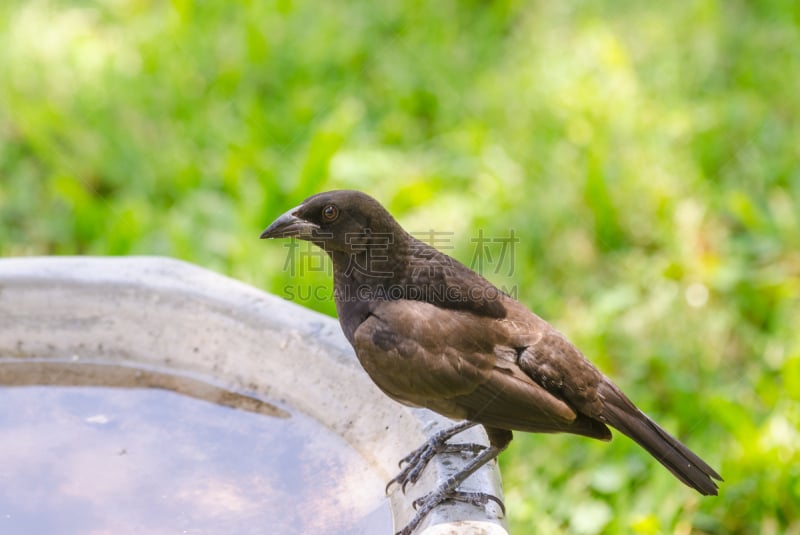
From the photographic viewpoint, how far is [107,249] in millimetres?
5602

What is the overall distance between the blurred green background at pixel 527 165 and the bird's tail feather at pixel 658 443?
895 mm

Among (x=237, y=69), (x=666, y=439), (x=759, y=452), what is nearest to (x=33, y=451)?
(x=666, y=439)

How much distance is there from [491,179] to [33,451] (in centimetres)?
383

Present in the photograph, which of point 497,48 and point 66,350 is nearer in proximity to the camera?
point 66,350

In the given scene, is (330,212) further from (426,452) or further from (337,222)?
(426,452)

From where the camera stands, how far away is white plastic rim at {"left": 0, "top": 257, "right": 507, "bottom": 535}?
10.8 feet

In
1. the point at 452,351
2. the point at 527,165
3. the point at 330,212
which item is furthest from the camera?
the point at 527,165

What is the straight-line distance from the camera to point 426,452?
3.07m

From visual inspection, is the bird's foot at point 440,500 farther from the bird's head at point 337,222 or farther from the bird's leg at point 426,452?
the bird's head at point 337,222

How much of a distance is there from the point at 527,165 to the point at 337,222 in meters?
3.13

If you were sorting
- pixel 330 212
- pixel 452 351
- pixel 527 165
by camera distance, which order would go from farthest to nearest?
pixel 527 165 < pixel 330 212 < pixel 452 351

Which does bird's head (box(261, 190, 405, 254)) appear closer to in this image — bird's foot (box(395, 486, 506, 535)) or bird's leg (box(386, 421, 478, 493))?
bird's leg (box(386, 421, 478, 493))

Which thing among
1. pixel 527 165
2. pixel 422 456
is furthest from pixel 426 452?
pixel 527 165

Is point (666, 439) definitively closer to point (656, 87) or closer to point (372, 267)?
point (372, 267)
